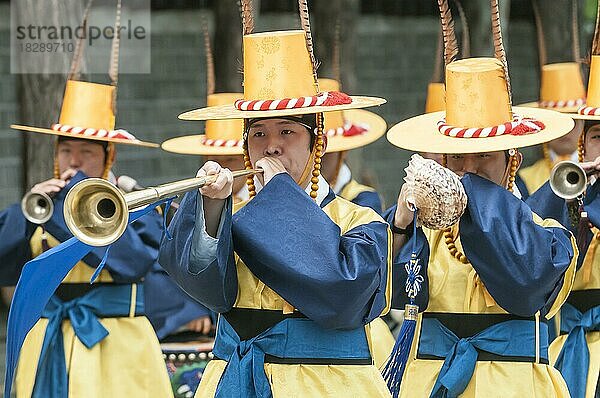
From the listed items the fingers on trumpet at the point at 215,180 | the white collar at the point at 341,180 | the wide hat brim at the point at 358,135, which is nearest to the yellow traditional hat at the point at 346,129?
the wide hat brim at the point at 358,135

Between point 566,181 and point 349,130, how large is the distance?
1.90m

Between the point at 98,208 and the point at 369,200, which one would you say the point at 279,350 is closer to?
the point at 98,208

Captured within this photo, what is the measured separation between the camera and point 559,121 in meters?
4.66

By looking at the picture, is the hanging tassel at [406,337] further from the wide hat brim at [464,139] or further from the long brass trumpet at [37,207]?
the long brass trumpet at [37,207]

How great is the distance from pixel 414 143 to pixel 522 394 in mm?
893

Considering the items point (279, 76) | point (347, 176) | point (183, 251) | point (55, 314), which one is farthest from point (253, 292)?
point (347, 176)

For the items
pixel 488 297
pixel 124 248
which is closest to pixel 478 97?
pixel 488 297

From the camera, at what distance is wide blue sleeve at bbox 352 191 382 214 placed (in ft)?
20.8

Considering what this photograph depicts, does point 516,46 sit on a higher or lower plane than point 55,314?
higher

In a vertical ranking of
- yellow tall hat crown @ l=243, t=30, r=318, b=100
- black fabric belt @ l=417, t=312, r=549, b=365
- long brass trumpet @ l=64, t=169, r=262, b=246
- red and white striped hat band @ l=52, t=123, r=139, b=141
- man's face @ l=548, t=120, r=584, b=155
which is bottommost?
black fabric belt @ l=417, t=312, r=549, b=365

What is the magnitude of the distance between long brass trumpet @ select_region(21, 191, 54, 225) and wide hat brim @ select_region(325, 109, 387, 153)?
129 centimetres

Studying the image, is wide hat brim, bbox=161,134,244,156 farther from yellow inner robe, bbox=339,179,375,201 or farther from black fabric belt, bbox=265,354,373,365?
black fabric belt, bbox=265,354,373,365

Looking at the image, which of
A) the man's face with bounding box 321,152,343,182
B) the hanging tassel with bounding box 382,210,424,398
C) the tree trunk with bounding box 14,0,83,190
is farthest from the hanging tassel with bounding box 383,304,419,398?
the tree trunk with bounding box 14,0,83,190

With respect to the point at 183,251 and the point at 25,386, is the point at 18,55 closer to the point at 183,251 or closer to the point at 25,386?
the point at 25,386
